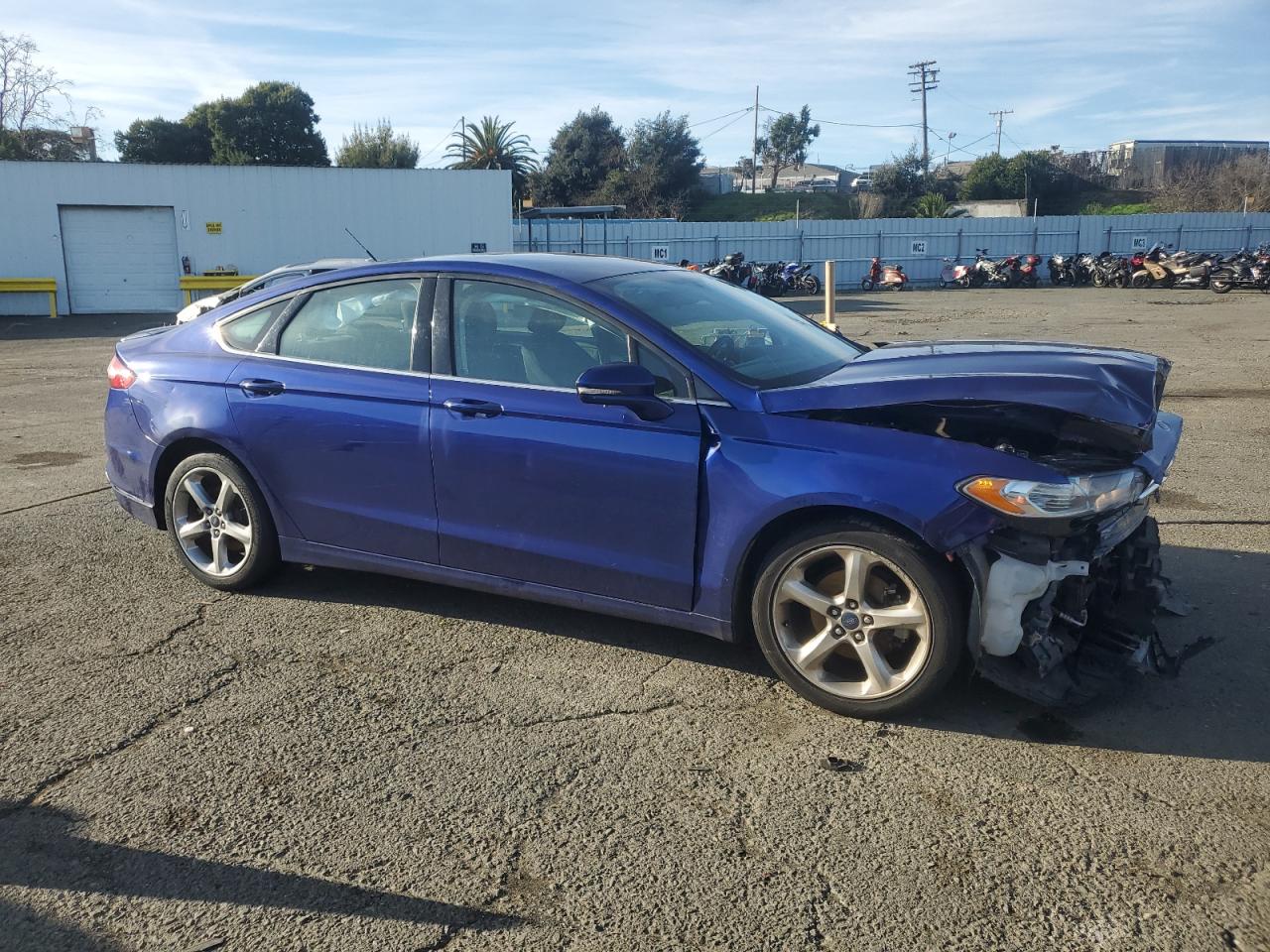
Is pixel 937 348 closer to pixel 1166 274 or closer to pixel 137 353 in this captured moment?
pixel 137 353

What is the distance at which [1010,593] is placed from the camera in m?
3.42

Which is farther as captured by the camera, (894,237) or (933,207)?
(933,207)

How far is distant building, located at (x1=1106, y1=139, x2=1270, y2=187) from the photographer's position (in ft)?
227

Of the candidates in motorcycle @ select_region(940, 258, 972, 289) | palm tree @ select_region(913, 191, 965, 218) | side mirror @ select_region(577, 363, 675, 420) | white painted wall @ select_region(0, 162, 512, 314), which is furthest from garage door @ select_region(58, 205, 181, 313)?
palm tree @ select_region(913, 191, 965, 218)

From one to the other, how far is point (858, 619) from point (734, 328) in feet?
4.78

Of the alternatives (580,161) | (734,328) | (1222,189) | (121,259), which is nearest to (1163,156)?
(1222,189)

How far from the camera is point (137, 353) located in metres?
5.36

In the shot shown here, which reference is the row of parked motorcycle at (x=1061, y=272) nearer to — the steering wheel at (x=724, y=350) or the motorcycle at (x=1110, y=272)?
the motorcycle at (x=1110, y=272)

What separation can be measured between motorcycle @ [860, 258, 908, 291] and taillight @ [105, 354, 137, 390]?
30934 millimetres

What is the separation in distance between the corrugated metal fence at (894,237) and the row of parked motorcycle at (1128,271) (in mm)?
1020

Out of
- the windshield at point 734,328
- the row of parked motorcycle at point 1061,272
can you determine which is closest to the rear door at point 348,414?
the windshield at point 734,328

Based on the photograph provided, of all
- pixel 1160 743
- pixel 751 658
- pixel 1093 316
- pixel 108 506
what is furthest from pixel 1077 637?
pixel 1093 316

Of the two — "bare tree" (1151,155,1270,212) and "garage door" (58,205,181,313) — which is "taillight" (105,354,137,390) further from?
"bare tree" (1151,155,1270,212)

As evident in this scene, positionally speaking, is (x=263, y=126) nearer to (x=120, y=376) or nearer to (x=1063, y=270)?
(x=1063, y=270)
